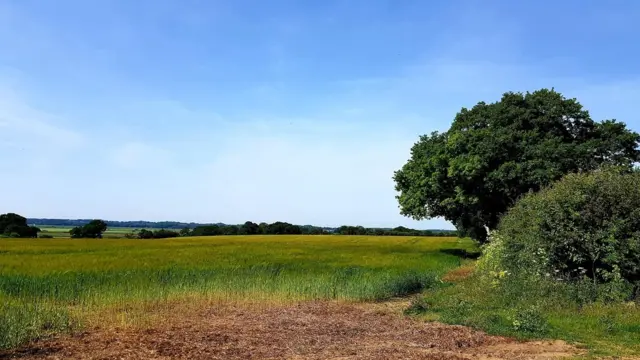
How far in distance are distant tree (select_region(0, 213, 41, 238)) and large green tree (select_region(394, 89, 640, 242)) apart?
61596mm

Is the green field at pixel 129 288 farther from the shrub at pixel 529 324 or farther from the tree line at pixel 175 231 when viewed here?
the tree line at pixel 175 231

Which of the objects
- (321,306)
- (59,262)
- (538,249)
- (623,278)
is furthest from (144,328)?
(59,262)

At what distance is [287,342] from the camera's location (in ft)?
34.7

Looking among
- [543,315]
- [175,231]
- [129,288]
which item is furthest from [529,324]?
[175,231]

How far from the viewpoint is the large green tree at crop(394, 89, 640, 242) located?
29.7 meters

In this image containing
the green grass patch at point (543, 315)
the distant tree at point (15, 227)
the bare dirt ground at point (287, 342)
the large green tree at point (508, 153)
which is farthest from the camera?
the distant tree at point (15, 227)

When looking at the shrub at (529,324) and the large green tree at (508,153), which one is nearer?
the shrub at (529,324)

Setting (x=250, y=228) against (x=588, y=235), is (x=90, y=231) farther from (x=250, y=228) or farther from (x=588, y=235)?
(x=588, y=235)

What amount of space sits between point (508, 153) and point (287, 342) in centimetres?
2477

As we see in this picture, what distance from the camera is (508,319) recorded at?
12.5 meters

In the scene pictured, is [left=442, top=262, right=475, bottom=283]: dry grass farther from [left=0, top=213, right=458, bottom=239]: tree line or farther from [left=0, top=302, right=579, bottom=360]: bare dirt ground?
[left=0, top=213, right=458, bottom=239]: tree line

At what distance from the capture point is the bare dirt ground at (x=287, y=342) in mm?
9375

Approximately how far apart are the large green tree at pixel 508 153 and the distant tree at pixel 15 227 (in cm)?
6160

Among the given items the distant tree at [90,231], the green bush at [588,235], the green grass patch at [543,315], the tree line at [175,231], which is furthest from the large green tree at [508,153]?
the distant tree at [90,231]
